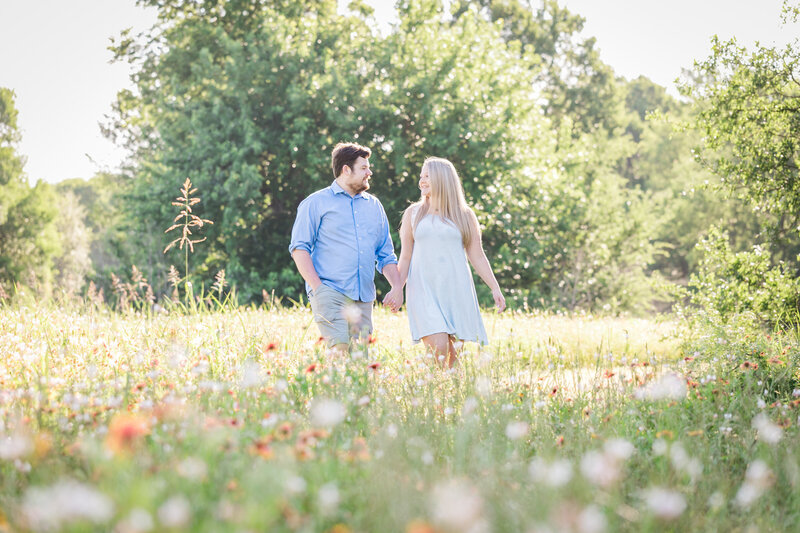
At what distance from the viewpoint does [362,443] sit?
8.89 ft

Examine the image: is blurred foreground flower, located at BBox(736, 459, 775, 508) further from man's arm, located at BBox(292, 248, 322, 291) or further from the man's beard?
the man's beard

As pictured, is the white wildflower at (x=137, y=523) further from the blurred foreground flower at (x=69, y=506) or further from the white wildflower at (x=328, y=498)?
the white wildflower at (x=328, y=498)

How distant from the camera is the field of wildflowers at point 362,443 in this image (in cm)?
195

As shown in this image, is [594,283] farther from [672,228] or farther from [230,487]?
[230,487]

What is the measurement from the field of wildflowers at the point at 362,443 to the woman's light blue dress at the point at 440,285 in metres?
0.79

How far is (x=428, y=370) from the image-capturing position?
15.3ft

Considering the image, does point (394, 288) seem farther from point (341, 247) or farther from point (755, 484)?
point (755, 484)

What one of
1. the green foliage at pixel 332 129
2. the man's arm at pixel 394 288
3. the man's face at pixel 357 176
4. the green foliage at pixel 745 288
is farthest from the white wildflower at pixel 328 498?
the green foliage at pixel 332 129

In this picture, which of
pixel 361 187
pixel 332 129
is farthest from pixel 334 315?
pixel 332 129

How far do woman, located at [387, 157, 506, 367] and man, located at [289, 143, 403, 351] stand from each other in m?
0.26

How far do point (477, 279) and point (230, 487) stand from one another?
56.2ft

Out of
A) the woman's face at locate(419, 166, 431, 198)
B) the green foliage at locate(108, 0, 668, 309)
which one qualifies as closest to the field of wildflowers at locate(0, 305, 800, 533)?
the woman's face at locate(419, 166, 431, 198)

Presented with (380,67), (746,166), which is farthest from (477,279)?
(746,166)

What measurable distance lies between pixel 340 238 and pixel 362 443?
10.2ft
